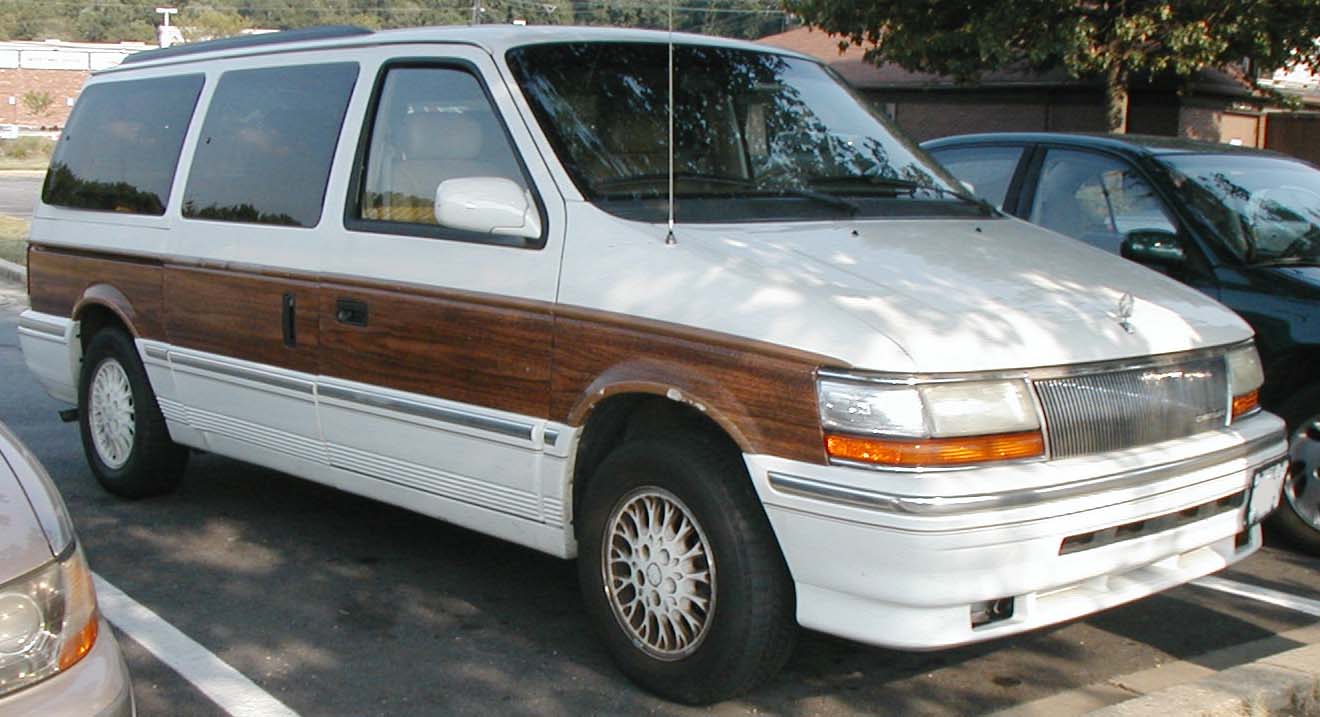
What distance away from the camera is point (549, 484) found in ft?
15.6

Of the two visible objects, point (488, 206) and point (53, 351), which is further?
point (53, 351)

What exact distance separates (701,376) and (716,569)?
21.6 inches

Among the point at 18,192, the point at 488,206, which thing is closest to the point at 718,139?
the point at 488,206

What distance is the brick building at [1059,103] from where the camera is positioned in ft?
77.3

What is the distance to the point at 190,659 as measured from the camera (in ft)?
16.1

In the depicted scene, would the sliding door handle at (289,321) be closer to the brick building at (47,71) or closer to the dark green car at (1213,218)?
the dark green car at (1213,218)

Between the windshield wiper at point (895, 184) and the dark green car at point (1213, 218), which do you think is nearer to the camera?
the windshield wiper at point (895, 184)

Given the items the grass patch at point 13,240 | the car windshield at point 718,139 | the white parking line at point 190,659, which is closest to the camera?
the white parking line at point 190,659

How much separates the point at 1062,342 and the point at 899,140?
1881 mm

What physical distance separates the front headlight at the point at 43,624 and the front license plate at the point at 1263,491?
133 inches

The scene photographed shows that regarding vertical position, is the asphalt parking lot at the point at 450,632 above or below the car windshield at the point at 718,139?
below


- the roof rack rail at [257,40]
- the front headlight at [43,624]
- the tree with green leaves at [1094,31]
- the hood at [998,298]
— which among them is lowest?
the front headlight at [43,624]

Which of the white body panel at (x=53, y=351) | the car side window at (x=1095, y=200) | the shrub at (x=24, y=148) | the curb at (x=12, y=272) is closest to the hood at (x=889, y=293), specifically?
the car side window at (x=1095, y=200)

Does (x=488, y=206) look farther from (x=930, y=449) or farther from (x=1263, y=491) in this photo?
(x=1263, y=491)
